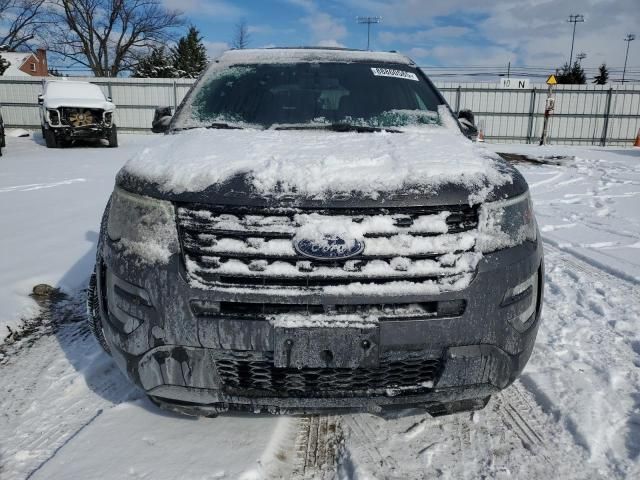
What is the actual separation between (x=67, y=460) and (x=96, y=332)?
55 cm

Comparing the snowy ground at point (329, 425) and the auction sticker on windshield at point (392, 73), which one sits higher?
the auction sticker on windshield at point (392, 73)

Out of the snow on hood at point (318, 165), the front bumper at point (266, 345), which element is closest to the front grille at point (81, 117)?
the snow on hood at point (318, 165)

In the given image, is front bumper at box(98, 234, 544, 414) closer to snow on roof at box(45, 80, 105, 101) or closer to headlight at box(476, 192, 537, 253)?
headlight at box(476, 192, 537, 253)

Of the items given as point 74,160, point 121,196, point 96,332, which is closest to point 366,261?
point 121,196

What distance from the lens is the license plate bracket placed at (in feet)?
5.25

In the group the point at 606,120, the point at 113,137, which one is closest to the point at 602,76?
the point at 606,120

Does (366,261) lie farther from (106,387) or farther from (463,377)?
(106,387)

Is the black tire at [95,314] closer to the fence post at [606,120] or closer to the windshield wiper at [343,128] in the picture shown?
the windshield wiper at [343,128]

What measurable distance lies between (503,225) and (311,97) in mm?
1567

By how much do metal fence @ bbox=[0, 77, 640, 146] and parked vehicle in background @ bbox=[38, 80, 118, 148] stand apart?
618cm

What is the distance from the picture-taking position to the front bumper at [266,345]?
1624 mm

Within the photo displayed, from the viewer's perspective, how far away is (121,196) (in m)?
1.92

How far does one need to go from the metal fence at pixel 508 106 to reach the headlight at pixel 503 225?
1960cm

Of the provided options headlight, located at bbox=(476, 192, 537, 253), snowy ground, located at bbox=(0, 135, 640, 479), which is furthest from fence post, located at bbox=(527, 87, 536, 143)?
headlight, located at bbox=(476, 192, 537, 253)
